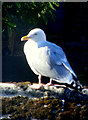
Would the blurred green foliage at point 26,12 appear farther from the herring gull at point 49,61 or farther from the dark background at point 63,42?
Result: the herring gull at point 49,61

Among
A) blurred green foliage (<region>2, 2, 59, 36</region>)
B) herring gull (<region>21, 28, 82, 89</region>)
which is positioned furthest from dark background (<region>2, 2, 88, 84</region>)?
herring gull (<region>21, 28, 82, 89</region>)

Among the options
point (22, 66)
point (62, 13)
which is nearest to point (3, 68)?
point (22, 66)

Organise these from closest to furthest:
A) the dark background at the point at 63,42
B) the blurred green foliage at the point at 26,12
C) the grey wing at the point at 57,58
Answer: the grey wing at the point at 57,58 < the blurred green foliage at the point at 26,12 < the dark background at the point at 63,42

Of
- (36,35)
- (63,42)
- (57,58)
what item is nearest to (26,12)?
(36,35)

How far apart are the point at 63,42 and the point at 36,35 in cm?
542

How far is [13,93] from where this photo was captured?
10.4ft

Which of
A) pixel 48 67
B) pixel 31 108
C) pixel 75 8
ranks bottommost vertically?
pixel 31 108

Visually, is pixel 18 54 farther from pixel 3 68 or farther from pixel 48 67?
pixel 48 67

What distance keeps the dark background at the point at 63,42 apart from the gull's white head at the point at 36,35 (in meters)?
2.84

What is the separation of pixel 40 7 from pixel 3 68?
5.71 ft

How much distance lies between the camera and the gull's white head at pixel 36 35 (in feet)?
9.87

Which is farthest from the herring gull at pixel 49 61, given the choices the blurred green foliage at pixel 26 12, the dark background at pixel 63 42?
the dark background at pixel 63 42

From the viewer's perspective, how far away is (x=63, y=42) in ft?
27.6

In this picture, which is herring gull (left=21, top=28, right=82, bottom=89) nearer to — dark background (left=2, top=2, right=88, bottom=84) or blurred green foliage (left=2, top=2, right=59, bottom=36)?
blurred green foliage (left=2, top=2, right=59, bottom=36)
